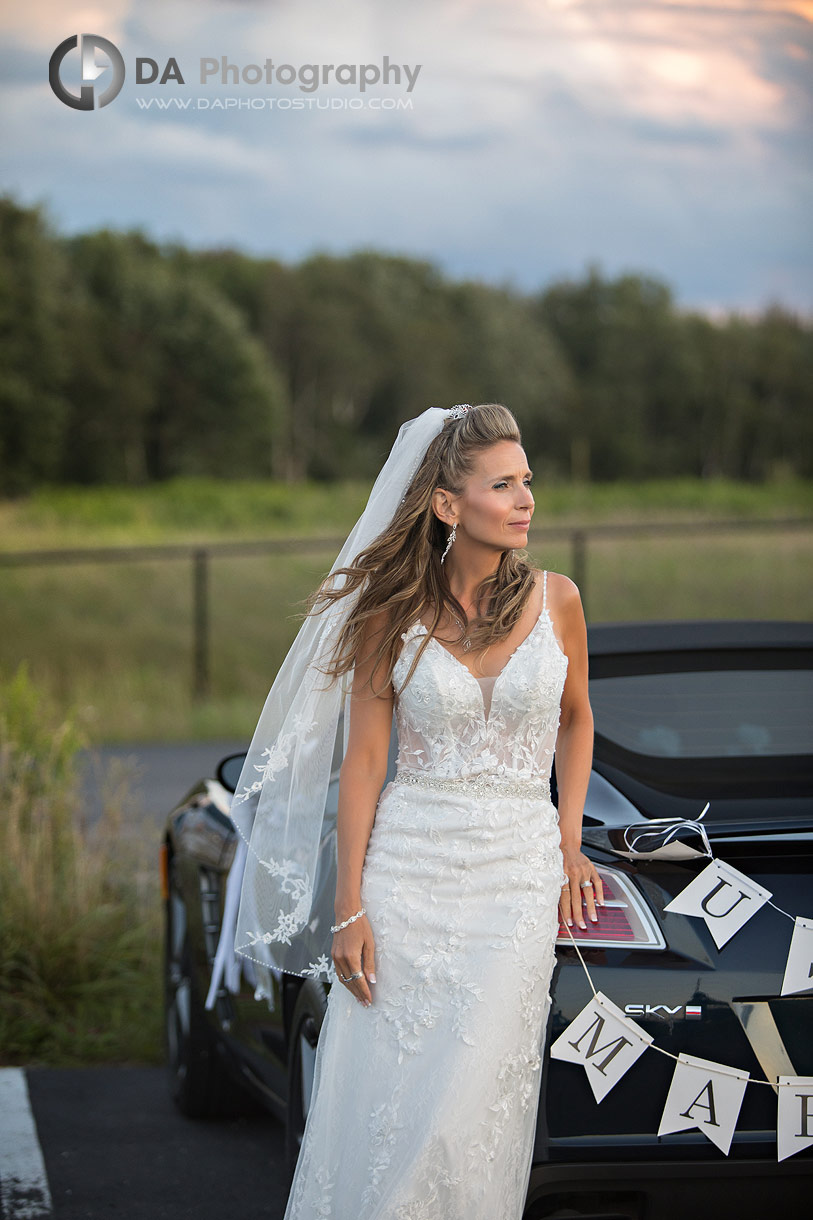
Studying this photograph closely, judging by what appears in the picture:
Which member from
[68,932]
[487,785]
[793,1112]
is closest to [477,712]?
[487,785]

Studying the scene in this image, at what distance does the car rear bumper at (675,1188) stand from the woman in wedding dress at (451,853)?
3.6 inches

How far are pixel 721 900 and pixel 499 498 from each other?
2.94 ft

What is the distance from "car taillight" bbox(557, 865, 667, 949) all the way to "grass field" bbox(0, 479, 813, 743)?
21.7 feet

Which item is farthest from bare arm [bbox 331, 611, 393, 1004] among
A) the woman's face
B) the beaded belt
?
the woman's face

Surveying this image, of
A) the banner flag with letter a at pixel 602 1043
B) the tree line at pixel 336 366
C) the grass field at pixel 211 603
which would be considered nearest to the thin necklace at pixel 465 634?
the banner flag with letter a at pixel 602 1043

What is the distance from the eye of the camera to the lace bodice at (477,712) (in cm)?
283

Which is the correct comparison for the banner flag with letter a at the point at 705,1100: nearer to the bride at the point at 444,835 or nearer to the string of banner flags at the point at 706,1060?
the string of banner flags at the point at 706,1060

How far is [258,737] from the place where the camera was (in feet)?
10.6

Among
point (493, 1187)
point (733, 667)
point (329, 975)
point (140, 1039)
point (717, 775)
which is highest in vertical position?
point (733, 667)

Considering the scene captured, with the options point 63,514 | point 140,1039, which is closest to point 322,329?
point 63,514

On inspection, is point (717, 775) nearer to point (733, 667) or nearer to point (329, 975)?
point (733, 667)

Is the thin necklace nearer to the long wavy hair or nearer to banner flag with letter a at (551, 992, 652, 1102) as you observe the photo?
the long wavy hair

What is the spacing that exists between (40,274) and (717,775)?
1707 inches

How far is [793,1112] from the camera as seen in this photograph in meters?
2.70
